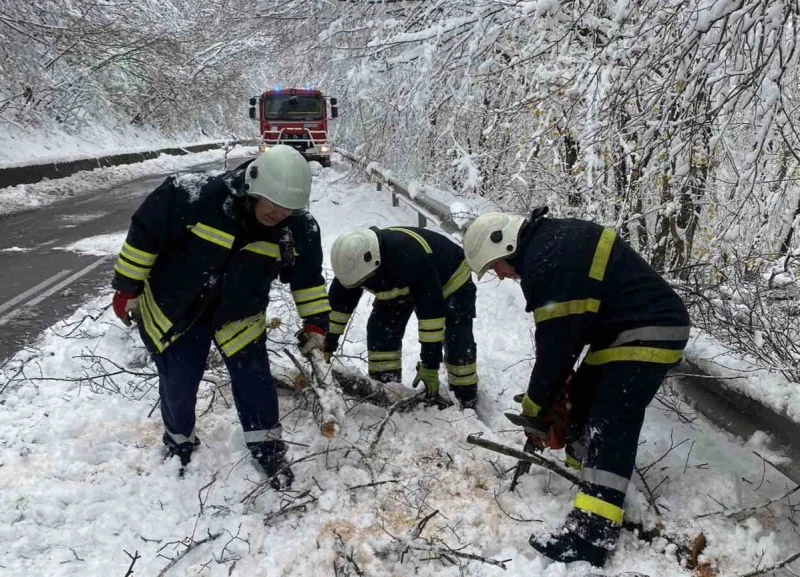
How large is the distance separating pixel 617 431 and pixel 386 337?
186 cm

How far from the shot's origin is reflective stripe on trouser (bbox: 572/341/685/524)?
2.34 metres

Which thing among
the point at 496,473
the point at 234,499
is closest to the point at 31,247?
the point at 234,499

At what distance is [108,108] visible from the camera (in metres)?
22.5

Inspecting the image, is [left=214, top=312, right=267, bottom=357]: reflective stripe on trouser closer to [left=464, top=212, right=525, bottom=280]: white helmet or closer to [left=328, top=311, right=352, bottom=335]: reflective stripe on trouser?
[left=328, top=311, right=352, bottom=335]: reflective stripe on trouser

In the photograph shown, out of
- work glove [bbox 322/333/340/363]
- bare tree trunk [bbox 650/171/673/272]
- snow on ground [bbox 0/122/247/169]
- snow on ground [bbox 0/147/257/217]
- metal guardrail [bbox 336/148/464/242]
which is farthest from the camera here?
snow on ground [bbox 0/122/247/169]

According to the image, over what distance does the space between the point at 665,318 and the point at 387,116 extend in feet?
20.7

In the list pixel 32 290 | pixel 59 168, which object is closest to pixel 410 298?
pixel 32 290

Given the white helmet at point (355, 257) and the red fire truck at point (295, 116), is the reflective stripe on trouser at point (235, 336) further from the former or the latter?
the red fire truck at point (295, 116)

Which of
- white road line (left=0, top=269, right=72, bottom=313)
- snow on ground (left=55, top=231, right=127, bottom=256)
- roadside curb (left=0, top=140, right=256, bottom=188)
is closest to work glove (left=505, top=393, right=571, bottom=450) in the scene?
white road line (left=0, top=269, right=72, bottom=313)

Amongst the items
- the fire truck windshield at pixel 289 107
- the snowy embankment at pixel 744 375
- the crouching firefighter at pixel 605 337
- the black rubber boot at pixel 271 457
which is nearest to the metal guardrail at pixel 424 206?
the snowy embankment at pixel 744 375

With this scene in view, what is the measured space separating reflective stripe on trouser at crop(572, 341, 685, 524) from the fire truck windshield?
50.8ft

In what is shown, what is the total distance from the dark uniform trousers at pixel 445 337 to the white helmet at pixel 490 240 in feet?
3.48

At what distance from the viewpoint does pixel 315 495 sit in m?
2.66

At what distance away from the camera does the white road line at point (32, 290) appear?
198 inches
